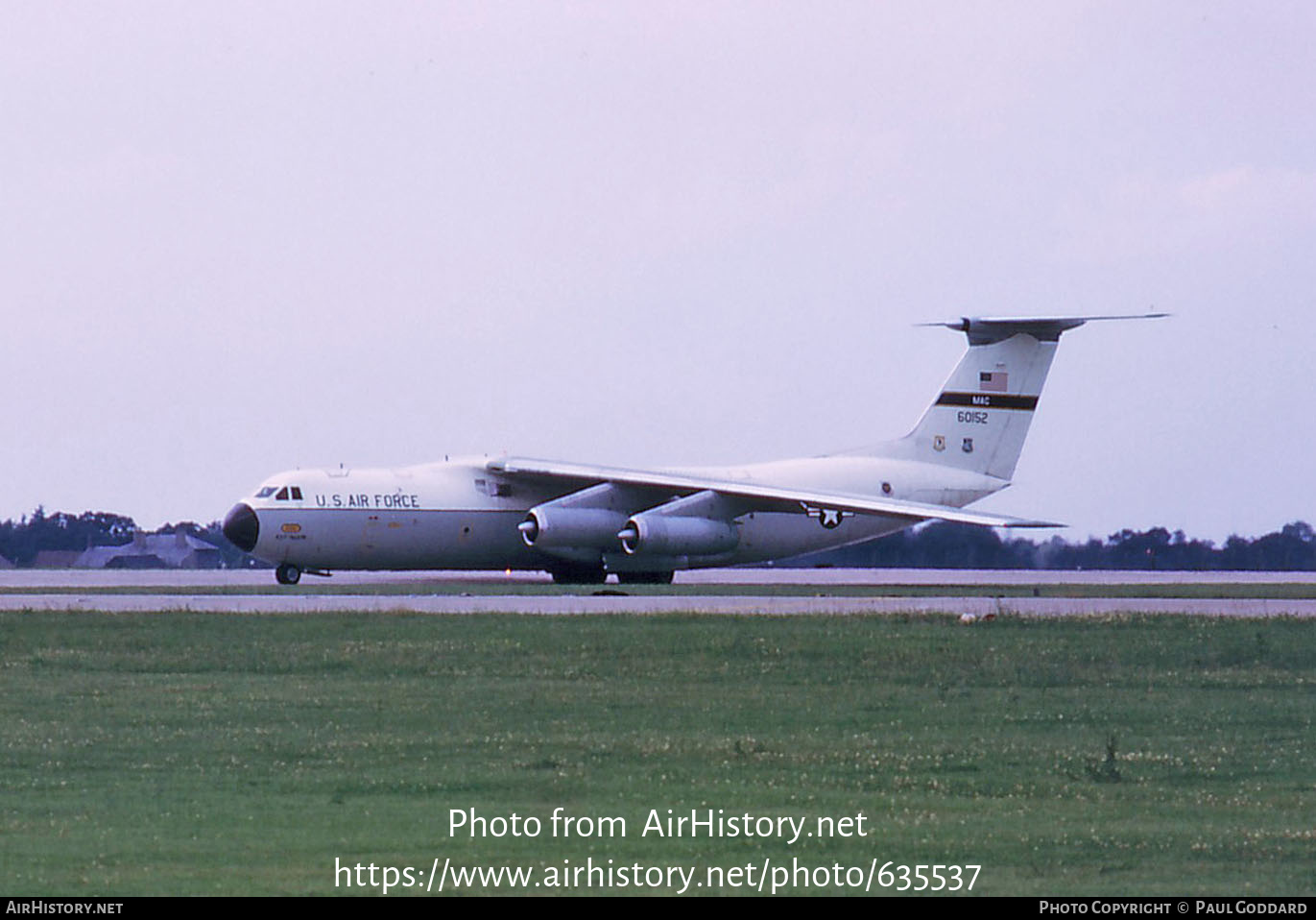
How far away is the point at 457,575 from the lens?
55312 mm

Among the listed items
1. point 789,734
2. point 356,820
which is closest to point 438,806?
point 356,820

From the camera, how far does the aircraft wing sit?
43.6 m

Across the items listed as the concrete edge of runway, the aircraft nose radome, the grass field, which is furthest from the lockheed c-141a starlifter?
the grass field

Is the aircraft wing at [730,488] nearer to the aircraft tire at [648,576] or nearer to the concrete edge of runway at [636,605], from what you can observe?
the aircraft tire at [648,576]

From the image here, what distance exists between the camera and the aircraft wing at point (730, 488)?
43594 mm

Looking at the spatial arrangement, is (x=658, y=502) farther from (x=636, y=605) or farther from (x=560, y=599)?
(x=636, y=605)

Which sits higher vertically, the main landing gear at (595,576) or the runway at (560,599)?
the main landing gear at (595,576)

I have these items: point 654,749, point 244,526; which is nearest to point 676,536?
point 244,526

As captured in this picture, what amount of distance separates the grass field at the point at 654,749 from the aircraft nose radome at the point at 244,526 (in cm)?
1571

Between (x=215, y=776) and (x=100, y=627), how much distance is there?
13.8 metres

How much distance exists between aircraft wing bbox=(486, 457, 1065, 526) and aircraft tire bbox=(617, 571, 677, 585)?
2058 millimetres

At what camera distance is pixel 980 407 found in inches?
1962

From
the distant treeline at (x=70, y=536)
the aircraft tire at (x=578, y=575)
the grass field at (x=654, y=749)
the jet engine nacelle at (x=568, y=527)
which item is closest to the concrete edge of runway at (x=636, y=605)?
the grass field at (x=654, y=749)

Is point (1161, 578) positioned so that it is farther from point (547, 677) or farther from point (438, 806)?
point (438, 806)
